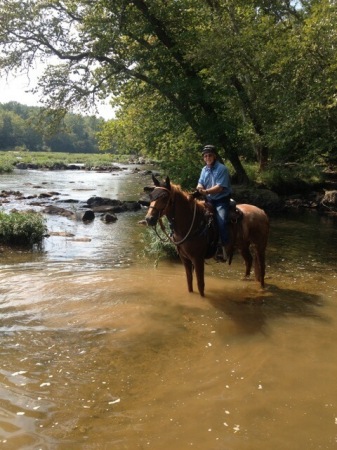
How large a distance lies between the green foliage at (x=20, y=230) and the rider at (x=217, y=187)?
6.88 m

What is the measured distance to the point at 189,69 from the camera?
19.8 m

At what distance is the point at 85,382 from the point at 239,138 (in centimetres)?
1830


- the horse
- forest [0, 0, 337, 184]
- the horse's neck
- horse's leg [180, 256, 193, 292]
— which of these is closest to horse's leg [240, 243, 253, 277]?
the horse

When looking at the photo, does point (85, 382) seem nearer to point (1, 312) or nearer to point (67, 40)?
point (1, 312)

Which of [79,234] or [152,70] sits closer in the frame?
[79,234]

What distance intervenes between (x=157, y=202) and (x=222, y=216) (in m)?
1.72

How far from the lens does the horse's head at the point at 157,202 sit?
6.54m

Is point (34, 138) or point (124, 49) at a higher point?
point (34, 138)

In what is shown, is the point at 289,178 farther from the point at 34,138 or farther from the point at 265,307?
the point at 34,138

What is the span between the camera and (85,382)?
4.66m

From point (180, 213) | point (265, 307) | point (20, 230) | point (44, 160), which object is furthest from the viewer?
point (44, 160)

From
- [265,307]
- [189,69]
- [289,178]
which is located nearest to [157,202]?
[265,307]

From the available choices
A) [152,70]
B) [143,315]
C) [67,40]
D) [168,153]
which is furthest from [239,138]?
[143,315]

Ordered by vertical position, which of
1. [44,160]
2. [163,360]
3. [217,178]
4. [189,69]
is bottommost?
[163,360]
